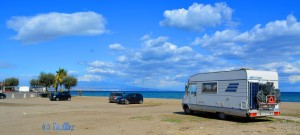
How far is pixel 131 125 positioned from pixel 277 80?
8367mm

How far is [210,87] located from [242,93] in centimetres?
297

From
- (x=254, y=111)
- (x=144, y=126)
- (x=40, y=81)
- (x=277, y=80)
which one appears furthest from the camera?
(x=40, y=81)

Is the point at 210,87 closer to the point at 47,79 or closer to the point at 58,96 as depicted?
the point at 58,96

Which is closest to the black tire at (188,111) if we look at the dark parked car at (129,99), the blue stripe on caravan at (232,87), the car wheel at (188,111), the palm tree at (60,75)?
the car wheel at (188,111)

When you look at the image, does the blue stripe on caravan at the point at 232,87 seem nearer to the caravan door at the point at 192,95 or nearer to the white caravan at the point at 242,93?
the white caravan at the point at 242,93

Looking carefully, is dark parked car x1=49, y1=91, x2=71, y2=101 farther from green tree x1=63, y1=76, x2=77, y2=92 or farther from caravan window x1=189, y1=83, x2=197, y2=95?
green tree x1=63, y1=76, x2=77, y2=92

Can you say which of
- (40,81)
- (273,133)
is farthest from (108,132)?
(40,81)

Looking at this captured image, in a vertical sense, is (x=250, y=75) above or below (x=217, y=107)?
above

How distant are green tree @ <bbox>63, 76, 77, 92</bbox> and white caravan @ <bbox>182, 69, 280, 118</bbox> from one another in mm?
75495

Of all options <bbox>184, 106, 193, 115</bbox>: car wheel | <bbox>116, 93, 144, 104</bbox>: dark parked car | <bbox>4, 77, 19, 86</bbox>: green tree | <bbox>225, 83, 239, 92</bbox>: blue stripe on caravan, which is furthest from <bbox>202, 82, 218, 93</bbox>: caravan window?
<bbox>4, 77, 19, 86</bbox>: green tree

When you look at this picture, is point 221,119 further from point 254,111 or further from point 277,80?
point 277,80

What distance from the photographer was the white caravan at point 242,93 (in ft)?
58.7

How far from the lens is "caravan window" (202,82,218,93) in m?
20.3

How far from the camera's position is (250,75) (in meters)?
18.0
